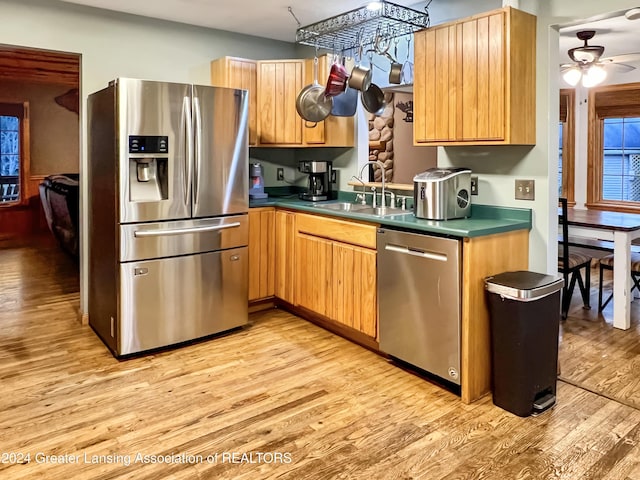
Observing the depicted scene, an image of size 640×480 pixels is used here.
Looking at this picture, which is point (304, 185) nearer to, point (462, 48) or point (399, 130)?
point (399, 130)

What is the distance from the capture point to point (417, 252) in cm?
272

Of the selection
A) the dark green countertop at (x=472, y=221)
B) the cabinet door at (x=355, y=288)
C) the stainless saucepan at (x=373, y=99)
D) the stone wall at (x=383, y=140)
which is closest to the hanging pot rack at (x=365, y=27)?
the stainless saucepan at (x=373, y=99)

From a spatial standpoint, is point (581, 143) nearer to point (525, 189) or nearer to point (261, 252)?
point (525, 189)

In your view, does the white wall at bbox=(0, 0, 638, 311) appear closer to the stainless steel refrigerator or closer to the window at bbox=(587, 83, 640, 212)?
the stainless steel refrigerator

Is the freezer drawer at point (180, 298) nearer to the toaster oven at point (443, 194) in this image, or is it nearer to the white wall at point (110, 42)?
the white wall at point (110, 42)

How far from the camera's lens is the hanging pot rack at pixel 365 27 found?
119 inches

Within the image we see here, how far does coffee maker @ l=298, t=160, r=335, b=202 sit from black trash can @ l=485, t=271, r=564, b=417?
1964 millimetres

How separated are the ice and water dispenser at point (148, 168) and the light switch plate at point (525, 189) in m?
2.11

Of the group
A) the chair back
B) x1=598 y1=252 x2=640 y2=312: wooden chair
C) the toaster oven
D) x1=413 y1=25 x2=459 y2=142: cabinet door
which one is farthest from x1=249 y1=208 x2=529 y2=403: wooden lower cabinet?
x1=598 y1=252 x2=640 y2=312: wooden chair

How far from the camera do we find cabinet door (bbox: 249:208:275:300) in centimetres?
394

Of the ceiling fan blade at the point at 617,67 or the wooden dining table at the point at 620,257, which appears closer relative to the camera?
the wooden dining table at the point at 620,257

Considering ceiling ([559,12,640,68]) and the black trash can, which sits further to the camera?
ceiling ([559,12,640,68])

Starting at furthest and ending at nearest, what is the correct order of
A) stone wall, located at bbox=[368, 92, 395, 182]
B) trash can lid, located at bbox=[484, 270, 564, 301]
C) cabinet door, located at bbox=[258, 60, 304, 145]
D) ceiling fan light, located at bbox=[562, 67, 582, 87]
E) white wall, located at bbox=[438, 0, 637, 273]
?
stone wall, located at bbox=[368, 92, 395, 182] → ceiling fan light, located at bbox=[562, 67, 582, 87] → cabinet door, located at bbox=[258, 60, 304, 145] → white wall, located at bbox=[438, 0, 637, 273] → trash can lid, located at bbox=[484, 270, 564, 301]

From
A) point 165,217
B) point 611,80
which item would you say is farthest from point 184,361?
point 611,80
